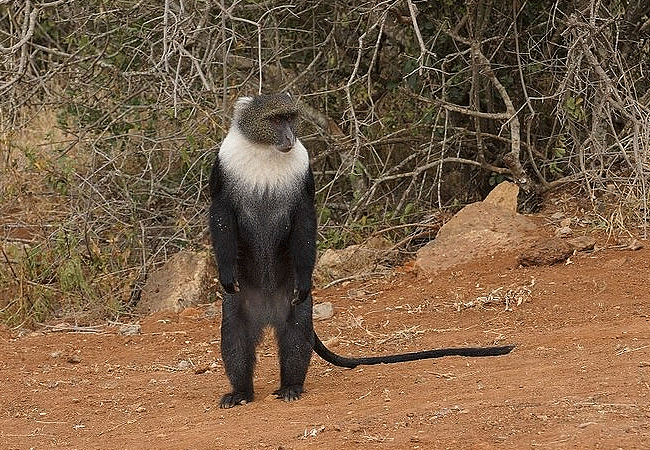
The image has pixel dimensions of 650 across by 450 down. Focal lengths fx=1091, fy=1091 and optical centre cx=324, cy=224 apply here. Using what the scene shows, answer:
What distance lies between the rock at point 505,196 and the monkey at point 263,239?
329cm

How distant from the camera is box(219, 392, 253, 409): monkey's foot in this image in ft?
17.0

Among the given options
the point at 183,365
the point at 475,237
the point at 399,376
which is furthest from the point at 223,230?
the point at 475,237

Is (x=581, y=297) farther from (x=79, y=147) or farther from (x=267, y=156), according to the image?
(x=79, y=147)

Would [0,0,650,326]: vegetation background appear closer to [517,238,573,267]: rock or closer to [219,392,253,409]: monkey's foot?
[517,238,573,267]: rock

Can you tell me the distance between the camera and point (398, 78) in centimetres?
908

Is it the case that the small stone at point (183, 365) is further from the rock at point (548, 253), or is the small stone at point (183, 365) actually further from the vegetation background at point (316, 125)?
the rock at point (548, 253)

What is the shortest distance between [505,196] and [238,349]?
11.8 feet

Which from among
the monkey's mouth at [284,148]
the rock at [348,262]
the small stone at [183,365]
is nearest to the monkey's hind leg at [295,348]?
the monkey's mouth at [284,148]

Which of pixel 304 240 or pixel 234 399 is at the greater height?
pixel 304 240

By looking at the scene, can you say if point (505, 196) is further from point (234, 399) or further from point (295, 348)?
point (234, 399)

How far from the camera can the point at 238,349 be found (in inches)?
207

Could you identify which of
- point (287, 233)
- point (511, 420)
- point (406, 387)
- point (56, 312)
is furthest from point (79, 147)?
point (511, 420)

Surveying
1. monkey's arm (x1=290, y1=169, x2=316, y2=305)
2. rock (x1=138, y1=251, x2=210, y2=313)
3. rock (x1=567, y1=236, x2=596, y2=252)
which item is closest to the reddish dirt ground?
rock (x1=567, y1=236, x2=596, y2=252)

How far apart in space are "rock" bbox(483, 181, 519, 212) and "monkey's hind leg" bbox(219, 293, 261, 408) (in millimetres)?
3421
